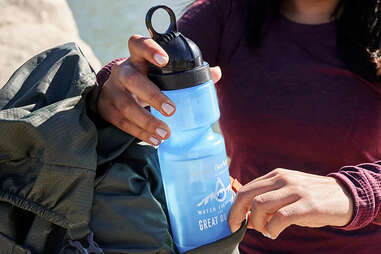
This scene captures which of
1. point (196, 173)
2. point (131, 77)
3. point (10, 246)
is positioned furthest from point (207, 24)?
point (10, 246)

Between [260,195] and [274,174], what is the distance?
47mm

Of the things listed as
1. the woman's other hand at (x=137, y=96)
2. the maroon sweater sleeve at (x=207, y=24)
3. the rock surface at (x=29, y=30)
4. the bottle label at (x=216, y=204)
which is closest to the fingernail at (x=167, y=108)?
the woman's other hand at (x=137, y=96)

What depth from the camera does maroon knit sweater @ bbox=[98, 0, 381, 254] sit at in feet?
3.57

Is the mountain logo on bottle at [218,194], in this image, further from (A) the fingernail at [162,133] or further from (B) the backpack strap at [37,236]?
(B) the backpack strap at [37,236]

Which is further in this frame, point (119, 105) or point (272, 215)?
point (119, 105)

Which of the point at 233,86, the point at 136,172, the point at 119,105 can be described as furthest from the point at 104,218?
the point at 233,86

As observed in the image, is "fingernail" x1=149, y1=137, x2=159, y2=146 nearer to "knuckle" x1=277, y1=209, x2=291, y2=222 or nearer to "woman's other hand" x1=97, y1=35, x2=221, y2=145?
"woman's other hand" x1=97, y1=35, x2=221, y2=145

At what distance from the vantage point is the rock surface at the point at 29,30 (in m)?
1.97

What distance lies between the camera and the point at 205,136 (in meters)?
0.74

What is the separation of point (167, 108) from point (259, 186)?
0.17 metres

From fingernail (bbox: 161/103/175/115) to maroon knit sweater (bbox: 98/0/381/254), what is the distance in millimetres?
340

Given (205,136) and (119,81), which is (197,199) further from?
(119,81)

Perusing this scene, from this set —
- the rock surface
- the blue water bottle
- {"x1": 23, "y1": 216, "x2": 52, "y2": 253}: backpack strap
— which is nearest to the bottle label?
the blue water bottle

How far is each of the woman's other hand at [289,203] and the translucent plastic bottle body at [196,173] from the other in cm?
3
